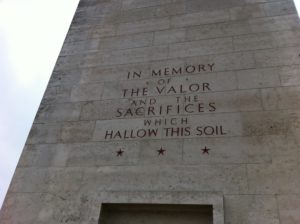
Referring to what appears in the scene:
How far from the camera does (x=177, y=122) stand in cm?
687

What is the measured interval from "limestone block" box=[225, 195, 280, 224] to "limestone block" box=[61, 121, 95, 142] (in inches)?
144

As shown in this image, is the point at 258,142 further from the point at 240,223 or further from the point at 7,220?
the point at 7,220

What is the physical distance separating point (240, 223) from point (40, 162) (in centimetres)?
475

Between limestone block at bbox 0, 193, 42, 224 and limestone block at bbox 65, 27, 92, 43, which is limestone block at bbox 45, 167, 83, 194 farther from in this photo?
limestone block at bbox 65, 27, 92, 43

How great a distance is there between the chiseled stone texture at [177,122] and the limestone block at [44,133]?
31 millimetres

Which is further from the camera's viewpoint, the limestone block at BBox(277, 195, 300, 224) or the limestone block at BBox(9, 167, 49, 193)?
the limestone block at BBox(9, 167, 49, 193)

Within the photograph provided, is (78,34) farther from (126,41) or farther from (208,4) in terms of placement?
(208,4)

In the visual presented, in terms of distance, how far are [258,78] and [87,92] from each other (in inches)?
177

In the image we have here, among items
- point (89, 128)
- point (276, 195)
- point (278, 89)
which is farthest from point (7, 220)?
point (278, 89)

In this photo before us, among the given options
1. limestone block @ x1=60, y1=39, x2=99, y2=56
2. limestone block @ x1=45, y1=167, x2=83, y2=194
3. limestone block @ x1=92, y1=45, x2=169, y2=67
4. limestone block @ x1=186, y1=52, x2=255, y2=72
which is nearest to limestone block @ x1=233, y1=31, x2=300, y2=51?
limestone block @ x1=186, y1=52, x2=255, y2=72

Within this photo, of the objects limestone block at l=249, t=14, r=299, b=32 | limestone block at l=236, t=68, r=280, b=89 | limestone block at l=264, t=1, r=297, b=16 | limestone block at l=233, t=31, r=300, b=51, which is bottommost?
limestone block at l=236, t=68, r=280, b=89

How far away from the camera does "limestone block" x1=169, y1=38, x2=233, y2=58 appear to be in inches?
316

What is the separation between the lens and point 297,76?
6.86 m

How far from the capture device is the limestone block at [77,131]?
7.34 metres
